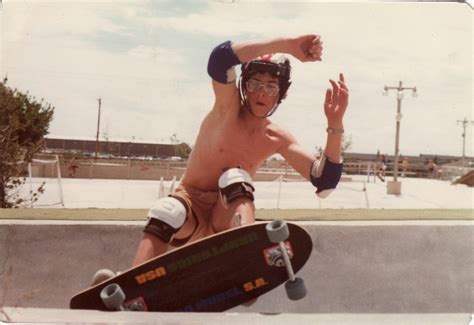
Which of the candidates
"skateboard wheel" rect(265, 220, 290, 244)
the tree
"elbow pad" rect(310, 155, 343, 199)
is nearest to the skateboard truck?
"skateboard wheel" rect(265, 220, 290, 244)

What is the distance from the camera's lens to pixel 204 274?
2.13 metres

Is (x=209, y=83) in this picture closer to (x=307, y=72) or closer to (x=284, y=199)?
(x=307, y=72)

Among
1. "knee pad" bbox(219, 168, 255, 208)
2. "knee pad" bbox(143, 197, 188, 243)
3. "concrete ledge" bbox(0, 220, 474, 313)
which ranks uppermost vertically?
"knee pad" bbox(219, 168, 255, 208)

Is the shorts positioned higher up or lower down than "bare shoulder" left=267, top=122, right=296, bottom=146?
lower down

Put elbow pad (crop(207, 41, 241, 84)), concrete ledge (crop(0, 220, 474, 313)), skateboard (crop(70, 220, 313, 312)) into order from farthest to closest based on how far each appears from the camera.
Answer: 1. concrete ledge (crop(0, 220, 474, 313))
2. elbow pad (crop(207, 41, 241, 84))
3. skateboard (crop(70, 220, 313, 312))

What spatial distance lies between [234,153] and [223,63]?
0.43 meters

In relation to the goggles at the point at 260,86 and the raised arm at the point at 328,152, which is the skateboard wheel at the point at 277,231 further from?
the goggles at the point at 260,86

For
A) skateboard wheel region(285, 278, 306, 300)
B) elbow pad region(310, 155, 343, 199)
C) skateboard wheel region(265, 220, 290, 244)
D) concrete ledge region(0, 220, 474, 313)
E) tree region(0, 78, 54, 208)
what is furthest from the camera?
tree region(0, 78, 54, 208)

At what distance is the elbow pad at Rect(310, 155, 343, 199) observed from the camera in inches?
91.6

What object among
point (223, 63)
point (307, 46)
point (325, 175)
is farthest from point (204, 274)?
point (307, 46)

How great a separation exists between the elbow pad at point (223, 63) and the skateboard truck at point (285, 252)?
0.69 metres

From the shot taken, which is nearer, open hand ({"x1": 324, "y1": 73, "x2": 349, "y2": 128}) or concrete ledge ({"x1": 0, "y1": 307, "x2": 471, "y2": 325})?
concrete ledge ({"x1": 0, "y1": 307, "x2": 471, "y2": 325})

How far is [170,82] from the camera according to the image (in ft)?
9.01

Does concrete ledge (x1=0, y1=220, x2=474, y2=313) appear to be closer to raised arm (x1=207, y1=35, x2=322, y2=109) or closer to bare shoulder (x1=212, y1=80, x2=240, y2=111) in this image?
bare shoulder (x1=212, y1=80, x2=240, y2=111)
